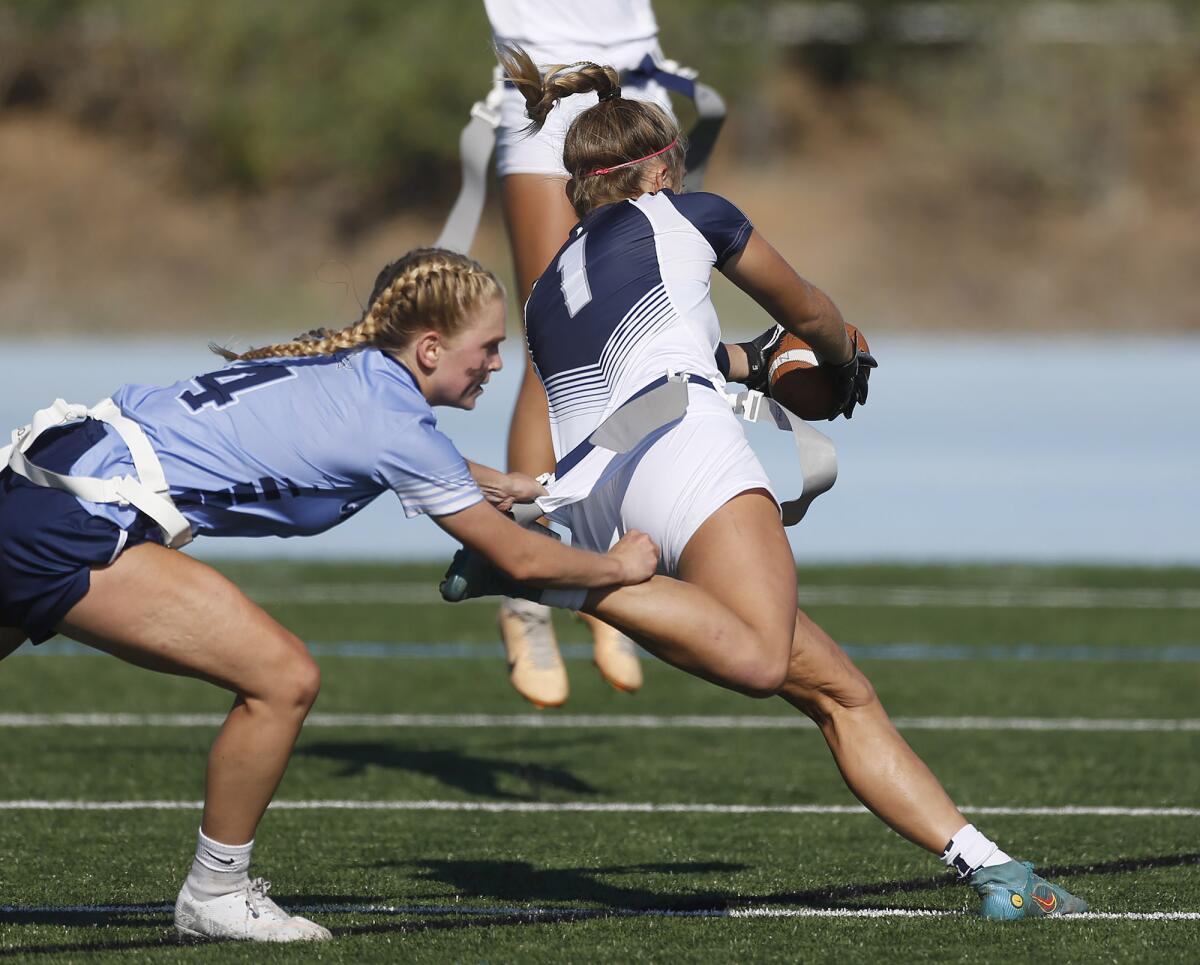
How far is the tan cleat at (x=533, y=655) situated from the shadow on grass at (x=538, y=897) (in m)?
0.83

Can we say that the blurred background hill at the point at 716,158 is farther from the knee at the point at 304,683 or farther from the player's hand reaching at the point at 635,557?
the knee at the point at 304,683

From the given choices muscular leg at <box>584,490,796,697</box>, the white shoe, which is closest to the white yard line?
the white shoe

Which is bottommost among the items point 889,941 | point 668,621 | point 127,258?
point 127,258

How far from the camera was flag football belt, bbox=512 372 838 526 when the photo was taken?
3.86 m

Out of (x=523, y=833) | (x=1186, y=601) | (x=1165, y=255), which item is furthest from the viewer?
(x=1165, y=255)

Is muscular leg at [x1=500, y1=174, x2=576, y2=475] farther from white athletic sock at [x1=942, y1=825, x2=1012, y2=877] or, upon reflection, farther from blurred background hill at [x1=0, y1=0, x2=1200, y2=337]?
blurred background hill at [x1=0, y1=0, x2=1200, y2=337]

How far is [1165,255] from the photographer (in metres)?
25.7

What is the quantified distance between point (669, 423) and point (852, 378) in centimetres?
69

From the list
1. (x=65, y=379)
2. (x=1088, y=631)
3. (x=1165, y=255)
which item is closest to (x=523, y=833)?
(x=1088, y=631)

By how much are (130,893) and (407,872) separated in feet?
2.13

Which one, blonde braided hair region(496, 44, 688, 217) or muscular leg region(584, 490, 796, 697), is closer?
muscular leg region(584, 490, 796, 697)

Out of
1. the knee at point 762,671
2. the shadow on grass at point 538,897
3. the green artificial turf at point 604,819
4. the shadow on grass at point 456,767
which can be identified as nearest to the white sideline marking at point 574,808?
the green artificial turf at point 604,819

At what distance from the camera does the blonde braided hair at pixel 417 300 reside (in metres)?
3.69

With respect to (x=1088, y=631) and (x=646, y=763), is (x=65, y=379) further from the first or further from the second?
(x=646, y=763)
